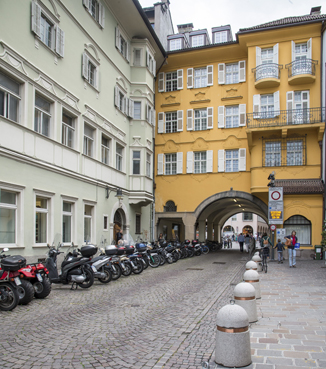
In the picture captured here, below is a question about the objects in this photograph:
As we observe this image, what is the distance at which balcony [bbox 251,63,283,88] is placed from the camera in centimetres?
2605

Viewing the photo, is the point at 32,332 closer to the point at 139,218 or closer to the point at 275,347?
the point at 275,347

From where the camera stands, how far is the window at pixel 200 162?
28.7 metres

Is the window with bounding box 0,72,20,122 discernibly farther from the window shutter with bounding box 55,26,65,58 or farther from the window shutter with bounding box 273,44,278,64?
the window shutter with bounding box 273,44,278,64

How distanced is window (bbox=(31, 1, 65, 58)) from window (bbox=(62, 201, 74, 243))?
6.06 metres

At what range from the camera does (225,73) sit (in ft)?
94.6

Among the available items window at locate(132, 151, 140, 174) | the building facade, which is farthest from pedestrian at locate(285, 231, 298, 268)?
window at locate(132, 151, 140, 174)

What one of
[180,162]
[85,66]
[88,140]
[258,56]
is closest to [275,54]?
[258,56]

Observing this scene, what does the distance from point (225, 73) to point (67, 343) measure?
1012 inches

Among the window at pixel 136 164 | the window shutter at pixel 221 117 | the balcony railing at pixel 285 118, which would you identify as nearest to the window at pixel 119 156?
the window at pixel 136 164

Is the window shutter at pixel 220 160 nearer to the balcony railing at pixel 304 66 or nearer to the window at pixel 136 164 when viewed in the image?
the window at pixel 136 164

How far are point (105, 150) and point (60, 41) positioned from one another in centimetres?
646

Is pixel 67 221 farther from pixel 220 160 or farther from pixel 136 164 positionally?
pixel 220 160

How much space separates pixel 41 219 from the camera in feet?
48.9

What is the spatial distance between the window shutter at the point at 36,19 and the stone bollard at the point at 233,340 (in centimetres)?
1299
